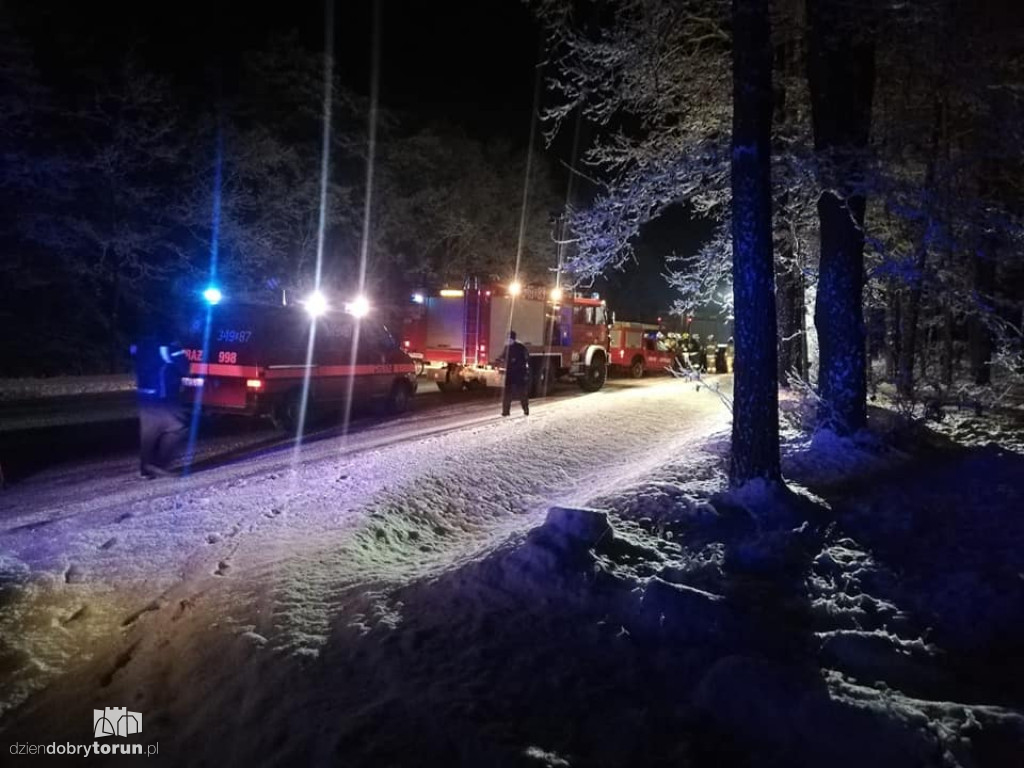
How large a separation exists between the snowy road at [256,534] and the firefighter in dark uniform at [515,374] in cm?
212

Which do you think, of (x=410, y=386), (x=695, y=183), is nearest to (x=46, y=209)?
(x=410, y=386)

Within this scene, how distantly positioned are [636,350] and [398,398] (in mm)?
13576

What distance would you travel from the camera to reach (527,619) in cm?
465

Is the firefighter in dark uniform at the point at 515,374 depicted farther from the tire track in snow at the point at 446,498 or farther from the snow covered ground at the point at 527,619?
the snow covered ground at the point at 527,619

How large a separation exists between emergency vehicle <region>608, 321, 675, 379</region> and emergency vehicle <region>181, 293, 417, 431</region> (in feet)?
42.8

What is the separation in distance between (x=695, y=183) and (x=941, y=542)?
4.65 meters

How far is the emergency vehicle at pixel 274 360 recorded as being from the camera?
11.5 m

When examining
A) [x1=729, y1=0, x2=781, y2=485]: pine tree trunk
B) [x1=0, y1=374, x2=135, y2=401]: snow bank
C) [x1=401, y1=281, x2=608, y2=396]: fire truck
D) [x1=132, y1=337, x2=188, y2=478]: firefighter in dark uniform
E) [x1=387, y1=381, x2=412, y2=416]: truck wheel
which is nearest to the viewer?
[x1=729, y1=0, x2=781, y2=485]: pine tree trunk

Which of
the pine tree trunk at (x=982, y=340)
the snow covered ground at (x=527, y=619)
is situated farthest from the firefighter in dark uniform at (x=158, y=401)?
the pine tree trunk at (x=982, y=340)

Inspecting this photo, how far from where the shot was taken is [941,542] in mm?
6395

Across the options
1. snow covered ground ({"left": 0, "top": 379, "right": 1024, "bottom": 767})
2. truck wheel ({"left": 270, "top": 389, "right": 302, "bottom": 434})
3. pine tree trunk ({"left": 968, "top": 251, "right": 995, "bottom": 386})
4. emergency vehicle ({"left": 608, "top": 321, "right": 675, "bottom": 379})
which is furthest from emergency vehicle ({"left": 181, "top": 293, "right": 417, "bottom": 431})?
pine tree trunk ({"left": 968, "top": 251, "right": 995, "bottom": 386})

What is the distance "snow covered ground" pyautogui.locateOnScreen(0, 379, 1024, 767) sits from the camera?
11.5 ft

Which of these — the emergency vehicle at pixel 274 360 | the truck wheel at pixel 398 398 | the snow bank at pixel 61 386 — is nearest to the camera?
the emergency vehicle at pixel 274 360

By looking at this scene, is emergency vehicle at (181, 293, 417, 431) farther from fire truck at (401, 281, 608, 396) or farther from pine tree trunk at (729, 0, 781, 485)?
pine tree trunk at (729, 0, 781, 485)
